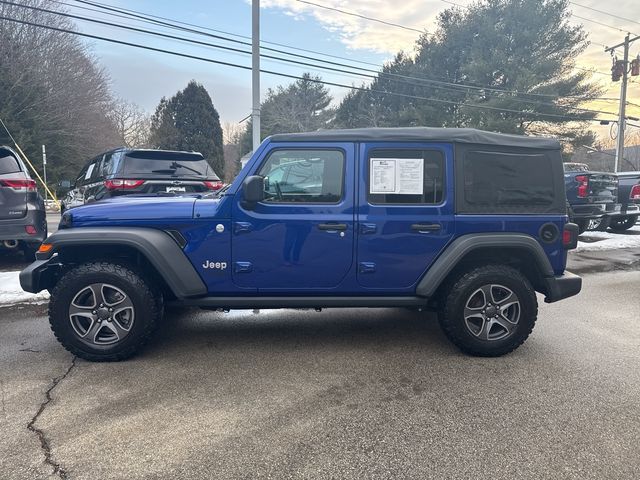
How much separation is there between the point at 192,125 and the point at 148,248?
110ft

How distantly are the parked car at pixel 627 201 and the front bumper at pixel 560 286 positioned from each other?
8013mm

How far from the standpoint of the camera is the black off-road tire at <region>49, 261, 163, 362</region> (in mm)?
3424

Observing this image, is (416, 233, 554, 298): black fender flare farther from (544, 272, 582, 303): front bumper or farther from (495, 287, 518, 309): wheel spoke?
(495, 287, 518, 309): wheel spoke

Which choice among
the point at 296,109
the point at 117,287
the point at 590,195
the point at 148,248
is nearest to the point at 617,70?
the point at 590,195

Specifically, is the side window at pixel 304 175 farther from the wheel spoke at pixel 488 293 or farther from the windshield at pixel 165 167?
the windshield at pixel 165 167

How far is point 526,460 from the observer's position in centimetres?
233

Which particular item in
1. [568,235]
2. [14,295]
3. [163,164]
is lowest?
[14,295]

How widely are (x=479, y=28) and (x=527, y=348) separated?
30.9 metres

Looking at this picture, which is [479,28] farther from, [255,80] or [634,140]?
[634,140]

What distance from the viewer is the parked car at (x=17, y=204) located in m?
5.97

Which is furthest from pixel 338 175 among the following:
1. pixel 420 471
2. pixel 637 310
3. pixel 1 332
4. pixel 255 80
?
pixel 255 80

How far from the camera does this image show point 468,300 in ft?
11.9

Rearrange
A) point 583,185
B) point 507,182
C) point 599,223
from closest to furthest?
point 507,182 → point 583,185 → point 599,223

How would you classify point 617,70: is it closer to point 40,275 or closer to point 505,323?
point 505,323
